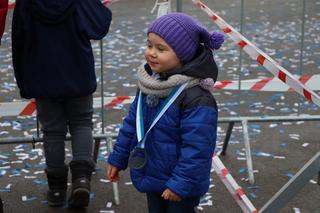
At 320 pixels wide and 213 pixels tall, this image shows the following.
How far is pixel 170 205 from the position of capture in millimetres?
2977

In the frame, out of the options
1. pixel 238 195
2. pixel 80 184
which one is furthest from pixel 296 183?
pixel 80 184

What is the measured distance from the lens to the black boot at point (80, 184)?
375 cm

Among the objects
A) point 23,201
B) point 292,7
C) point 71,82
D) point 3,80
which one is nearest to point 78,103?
point 71,82

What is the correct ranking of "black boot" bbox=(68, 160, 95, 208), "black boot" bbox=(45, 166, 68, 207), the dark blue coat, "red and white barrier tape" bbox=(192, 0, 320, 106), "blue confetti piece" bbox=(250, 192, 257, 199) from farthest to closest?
"blue confetti piece" bbox=(250, 192, 257, 199) → "black boot" bbox=(45, 166, 68, 207) → "black boot" bbox=(68, 160, 95, 208) → the dark blue coat → "red and white barrier tape" bbox=(192, 0, 320, 106)

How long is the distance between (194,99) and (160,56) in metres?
0.24

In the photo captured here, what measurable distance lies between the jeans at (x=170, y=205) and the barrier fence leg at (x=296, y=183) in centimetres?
37

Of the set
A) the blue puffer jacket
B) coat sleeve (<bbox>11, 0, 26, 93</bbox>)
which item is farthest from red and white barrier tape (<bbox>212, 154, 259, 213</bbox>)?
coat sleeve (<bbox>11, 0, 26, 93</bbox>)

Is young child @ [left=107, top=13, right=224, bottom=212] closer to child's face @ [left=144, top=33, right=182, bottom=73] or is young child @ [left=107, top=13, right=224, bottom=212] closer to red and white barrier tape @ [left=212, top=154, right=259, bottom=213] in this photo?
child's face @ [left=144, top=33, right=182, bottom=73]

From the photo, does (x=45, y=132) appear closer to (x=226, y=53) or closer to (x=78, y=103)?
(x=78, y=103)

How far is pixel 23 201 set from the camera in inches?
162

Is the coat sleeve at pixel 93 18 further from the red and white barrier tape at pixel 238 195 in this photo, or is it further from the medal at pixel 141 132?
the red and white barrier tape at pixel 238 195

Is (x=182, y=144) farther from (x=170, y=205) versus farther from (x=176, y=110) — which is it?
(x=170, y=205)

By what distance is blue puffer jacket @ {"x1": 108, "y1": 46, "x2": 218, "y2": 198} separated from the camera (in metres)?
2.67

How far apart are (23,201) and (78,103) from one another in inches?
33.1
